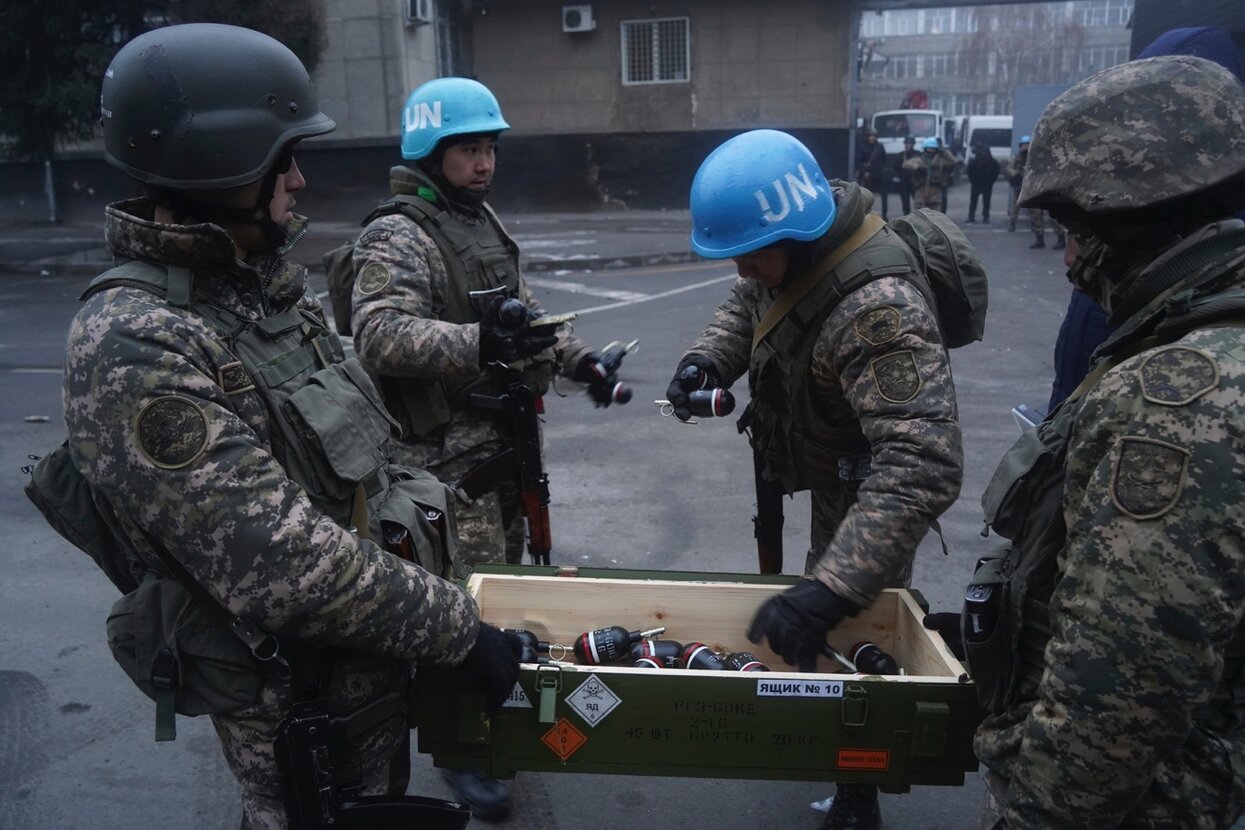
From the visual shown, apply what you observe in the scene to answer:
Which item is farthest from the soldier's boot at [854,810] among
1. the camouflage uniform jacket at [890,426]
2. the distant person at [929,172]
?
the distant person at [929,172]

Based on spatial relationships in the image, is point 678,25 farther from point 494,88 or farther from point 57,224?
point 57,224

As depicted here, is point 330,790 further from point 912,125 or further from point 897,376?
point 912,125

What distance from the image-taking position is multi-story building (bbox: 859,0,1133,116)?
68.9m

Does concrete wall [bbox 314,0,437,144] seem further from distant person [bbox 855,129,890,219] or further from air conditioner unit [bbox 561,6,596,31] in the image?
distant person [bbox 855,129,890,219]

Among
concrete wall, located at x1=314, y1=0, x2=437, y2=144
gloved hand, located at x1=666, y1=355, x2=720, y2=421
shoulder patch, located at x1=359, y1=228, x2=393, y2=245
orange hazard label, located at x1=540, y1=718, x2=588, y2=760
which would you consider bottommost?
orange hazard label, located at x1=540, y1=718, x2=588, y2=760

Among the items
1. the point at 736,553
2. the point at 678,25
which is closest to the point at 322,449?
the point at 736,553

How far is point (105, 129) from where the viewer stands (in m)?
1.90


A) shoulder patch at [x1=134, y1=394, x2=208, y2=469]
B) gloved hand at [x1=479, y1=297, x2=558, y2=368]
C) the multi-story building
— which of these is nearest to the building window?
gloved hand at [x1=479, y1=297, x2=558, y2=368]

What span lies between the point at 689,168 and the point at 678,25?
10.6 ft

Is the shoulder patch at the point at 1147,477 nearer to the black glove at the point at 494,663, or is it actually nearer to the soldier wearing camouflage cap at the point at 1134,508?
the soldier wearing camouflage cap at the point at 1134,508

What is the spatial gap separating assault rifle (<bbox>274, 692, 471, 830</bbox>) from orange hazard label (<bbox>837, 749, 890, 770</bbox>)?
805 millimetres

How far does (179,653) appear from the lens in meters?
1.85

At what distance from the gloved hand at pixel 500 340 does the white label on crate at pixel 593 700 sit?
1.30m

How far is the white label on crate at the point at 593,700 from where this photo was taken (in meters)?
2.17
